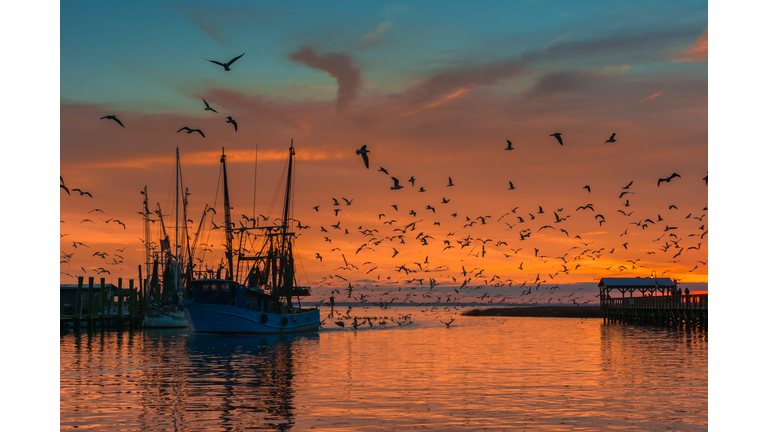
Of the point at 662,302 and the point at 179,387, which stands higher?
the point at 179,387

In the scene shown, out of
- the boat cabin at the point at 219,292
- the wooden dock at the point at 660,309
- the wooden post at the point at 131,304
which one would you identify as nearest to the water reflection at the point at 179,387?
the boat cabin at the point at 219,292

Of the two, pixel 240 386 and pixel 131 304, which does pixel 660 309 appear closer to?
pixel 131 304

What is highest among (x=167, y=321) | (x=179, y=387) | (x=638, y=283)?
(x=179, y=387)

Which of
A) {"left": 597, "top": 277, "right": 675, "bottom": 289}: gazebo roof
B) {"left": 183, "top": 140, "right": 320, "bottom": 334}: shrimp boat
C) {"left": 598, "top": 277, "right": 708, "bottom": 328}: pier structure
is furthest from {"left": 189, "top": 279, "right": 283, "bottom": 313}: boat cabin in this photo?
{"left": 597, "top": 277, "right": 675, "bottom": 289}: gazebo roof

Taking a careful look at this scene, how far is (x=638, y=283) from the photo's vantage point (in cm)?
10906

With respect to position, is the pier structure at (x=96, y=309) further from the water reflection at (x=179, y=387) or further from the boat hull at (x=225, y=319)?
the water reflection at (x=179, y=387)

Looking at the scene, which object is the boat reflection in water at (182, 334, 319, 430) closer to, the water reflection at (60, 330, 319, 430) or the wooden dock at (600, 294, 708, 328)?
the water reflection at (60, 330, 319, 430)

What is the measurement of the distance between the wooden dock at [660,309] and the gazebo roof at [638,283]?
2.80 metres

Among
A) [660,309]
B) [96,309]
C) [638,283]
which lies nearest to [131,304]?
[96,309]

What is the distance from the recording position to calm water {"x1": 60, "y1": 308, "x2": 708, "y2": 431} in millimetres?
21516

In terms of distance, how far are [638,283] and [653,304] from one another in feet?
50.2

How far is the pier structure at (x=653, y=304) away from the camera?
267 ft

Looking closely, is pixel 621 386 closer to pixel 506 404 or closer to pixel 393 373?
pixel 506 404

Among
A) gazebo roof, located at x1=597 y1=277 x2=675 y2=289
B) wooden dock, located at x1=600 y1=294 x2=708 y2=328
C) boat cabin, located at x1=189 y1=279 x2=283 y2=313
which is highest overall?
boat cabin, located at x1=189 y1=279 x2=283 y2=313
